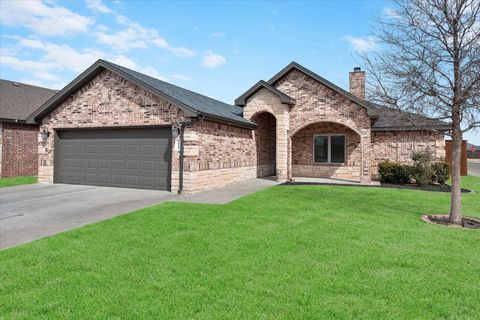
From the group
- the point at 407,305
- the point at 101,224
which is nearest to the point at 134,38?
the point at 101,224

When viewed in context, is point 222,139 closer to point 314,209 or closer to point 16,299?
point 314,209

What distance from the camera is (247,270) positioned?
453 centimetres

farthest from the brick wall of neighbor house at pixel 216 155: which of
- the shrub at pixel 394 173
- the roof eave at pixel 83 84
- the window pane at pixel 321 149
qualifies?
the shrub at pixel 394 173

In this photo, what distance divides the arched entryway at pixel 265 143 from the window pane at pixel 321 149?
291 cm

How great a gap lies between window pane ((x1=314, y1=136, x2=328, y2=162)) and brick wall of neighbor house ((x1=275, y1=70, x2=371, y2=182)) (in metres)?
1.99

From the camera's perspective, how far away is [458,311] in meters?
3.44

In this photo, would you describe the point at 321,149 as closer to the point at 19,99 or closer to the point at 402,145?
the point at 402,145

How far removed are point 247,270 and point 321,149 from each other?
15.1 m

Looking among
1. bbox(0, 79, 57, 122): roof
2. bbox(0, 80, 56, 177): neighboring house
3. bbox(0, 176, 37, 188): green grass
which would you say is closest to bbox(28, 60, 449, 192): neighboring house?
bbox(0, 176, 37, 188): green grass

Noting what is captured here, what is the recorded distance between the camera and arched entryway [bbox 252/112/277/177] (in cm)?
1797

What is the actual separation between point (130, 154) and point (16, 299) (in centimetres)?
1045

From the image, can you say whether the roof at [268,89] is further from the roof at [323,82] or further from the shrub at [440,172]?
the shrub at [440,172]

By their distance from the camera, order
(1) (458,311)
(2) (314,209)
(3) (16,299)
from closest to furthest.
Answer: (1) (458,311), (3) (16,299), (2) (314,209)

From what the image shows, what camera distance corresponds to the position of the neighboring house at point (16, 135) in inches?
A: 751
